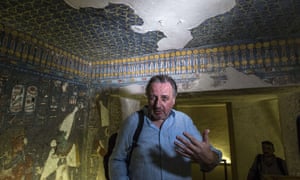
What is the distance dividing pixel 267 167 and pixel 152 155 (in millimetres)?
2169

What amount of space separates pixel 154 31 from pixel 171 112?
111 centimetres

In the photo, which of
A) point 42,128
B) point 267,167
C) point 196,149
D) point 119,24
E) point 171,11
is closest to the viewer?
point 196,149

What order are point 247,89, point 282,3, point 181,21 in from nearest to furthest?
1. point 282,3
2. point 181,21
3. point 247,89

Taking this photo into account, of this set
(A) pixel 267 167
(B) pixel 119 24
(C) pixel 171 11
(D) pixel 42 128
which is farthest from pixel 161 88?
(A) pixel 267 167

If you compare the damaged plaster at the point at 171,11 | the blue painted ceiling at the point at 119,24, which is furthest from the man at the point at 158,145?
the blue painted ceiling at the point at 119,24

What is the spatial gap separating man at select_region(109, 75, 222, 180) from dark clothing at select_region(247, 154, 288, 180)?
1.85 metres

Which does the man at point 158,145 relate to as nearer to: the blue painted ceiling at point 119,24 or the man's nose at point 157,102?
the man's nose at point 157,102

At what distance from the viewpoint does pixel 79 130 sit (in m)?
2.77

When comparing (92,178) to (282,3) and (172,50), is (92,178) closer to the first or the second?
(172,50)

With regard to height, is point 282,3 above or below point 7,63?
above

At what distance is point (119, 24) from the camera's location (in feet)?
6.49

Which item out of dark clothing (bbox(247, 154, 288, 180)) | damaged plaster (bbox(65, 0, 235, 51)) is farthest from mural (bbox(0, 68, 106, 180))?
dark clothing (bbox(247, 154, 288, 180))

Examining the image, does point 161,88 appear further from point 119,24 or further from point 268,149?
point 268,149

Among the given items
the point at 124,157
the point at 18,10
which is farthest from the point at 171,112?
the point at 18,10
